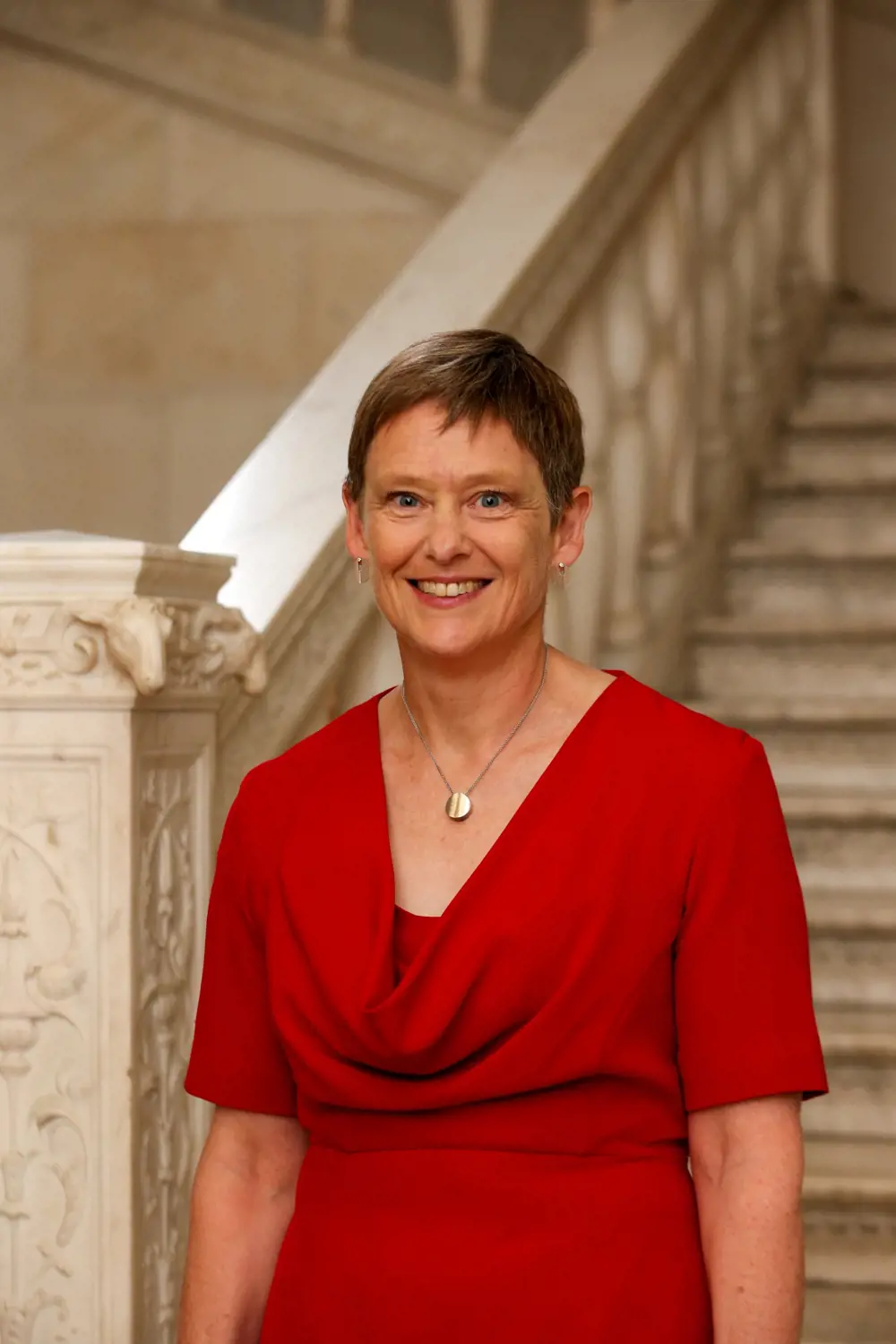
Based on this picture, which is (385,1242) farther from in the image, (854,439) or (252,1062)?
(854,439)

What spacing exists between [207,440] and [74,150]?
0.96 metres

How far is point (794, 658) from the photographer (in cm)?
441

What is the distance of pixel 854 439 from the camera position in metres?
5.06

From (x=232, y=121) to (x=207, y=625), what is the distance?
3.66 meters

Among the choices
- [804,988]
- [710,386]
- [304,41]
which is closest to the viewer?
[804,988]

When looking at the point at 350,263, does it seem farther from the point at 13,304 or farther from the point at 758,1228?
the point at 758,1228

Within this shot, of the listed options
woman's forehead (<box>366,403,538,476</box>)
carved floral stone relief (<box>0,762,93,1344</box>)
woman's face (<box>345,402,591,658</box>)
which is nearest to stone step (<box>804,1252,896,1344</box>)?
carved floral stone relief (<box>0,762,93,1344</box>)

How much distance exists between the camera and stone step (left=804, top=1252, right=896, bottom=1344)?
3.01 meters

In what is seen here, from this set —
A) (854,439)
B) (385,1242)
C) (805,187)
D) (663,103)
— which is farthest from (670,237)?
(385,1242)

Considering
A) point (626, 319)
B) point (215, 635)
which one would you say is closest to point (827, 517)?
point (626, 319)

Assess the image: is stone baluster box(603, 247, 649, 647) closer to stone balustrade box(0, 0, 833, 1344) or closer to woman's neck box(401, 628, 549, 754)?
stone balustrade box(0, 0, 833, 1344)

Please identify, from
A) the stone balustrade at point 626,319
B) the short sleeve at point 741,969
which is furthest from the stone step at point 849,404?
the short sleeve at point 741,969

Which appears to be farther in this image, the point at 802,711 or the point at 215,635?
the point at 802,711

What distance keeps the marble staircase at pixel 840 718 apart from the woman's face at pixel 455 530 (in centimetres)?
169
